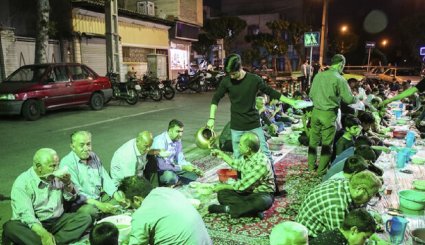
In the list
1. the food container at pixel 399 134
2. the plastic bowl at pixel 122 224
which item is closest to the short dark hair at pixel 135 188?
the plastic bowl at pixel 122 224

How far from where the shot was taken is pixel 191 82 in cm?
2127

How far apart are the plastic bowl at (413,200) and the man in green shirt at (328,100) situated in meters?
1.65

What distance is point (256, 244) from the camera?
3.80m

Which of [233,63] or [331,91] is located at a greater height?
[233,63]

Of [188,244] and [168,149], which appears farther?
[168,149]

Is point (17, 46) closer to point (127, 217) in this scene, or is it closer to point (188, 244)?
point (127, 217)

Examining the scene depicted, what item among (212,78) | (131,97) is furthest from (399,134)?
(212,78)

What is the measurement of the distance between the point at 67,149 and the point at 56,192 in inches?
164

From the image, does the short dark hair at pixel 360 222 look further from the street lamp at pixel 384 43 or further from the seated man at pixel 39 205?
the street lamp at pixel 384 43

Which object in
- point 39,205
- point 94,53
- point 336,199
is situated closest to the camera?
point 336,199

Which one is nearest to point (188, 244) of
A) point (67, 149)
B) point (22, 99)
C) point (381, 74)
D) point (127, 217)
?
point (127, 217)

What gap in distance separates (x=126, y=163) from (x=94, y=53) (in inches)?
623

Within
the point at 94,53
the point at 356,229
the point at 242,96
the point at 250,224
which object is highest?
the point at 94,53

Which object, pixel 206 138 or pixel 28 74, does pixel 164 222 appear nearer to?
pixel 206 138
